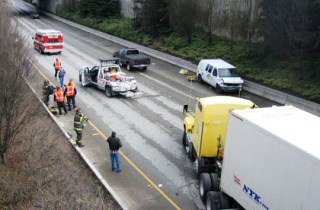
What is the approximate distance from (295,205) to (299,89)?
18917mm

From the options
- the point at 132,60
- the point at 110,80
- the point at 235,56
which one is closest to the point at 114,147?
the point at 110,80

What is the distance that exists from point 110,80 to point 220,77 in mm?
7421

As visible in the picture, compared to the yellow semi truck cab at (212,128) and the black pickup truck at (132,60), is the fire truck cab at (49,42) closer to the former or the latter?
the black pickup truck at (132,60)

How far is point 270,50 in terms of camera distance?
30.4 m

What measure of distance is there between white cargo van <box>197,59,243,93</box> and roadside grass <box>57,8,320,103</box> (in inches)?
105

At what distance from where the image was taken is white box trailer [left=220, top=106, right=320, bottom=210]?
834 centimetres

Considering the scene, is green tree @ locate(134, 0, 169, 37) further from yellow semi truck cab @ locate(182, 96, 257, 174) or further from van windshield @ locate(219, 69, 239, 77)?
yellow semi truck cab @ locate(182, 96, 257, 174)

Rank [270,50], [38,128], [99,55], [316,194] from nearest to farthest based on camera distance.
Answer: [316,194]
[38,128]
[270,50]
[99,55]

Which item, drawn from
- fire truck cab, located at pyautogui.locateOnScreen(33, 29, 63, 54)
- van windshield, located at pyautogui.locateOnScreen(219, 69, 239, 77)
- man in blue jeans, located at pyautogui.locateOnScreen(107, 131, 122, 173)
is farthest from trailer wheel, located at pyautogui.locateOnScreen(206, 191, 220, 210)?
fire truck cab, located at pyautogui.locateOnScreen(33, 29, 63, 54)

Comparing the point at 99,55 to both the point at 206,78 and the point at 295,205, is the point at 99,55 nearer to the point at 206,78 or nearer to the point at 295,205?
the point at 206,78

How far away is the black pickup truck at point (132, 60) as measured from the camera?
31.3 metres

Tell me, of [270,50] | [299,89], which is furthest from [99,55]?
[299,89]

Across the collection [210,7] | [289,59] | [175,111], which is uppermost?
[210,7]

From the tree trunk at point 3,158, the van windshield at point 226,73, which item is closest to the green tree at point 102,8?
the van windshield at point 226,73
